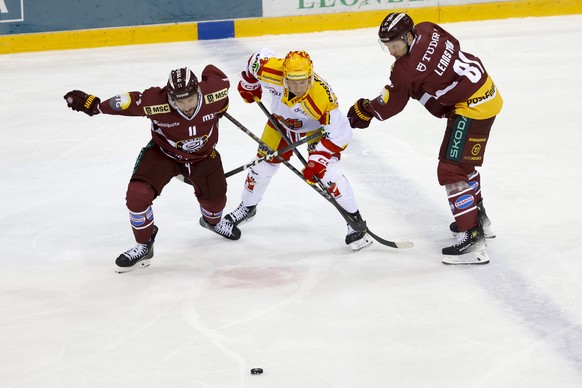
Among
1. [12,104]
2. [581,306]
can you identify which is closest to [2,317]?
[581,306]

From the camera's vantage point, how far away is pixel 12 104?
6.21m

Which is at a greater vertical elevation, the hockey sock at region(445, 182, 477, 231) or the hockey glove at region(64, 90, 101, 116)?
the hockey glove at region(64, 90, 101, 116)

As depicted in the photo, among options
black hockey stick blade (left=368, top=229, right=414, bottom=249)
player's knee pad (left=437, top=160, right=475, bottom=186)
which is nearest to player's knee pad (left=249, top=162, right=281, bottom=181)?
black hockey stick blade (left=368, top=229, right=414, bottom=249)

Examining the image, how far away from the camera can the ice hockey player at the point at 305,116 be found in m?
3.82

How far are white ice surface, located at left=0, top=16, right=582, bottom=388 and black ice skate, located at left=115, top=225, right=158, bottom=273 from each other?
0.04m

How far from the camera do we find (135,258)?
156 inches

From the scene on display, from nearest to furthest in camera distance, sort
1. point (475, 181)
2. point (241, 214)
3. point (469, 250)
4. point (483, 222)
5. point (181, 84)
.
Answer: point (181, 84) → point (469, 250) → point (475, 181) → point (483, 222) → point (241, 214)

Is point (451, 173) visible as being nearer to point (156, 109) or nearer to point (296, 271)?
point (296, 271)

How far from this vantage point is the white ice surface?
3.20 m

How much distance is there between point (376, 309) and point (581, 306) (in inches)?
30.4

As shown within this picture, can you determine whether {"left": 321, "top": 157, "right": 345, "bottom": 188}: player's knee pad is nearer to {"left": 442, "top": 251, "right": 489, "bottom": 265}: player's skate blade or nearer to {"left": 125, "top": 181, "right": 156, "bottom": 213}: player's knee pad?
{"left": 442, "top": 251, "right": 489, "bottom": 265}: player's skate blade

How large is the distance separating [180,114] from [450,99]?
1.11 metres

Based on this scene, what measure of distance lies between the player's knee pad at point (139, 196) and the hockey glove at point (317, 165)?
0.66m

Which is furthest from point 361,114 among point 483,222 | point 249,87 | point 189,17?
point 189,17
